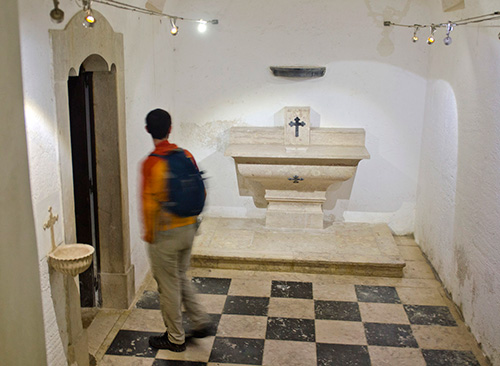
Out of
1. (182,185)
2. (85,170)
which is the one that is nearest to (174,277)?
(182,185)

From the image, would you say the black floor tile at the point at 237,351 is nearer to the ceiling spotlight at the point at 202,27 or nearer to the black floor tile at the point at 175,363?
the black floor tile at the point at 175,363

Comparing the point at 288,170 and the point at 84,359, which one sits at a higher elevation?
the point at 288,170

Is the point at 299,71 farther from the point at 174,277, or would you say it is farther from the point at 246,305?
the point at 174,277

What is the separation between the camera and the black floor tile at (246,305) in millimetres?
4219

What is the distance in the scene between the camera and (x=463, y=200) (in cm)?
426

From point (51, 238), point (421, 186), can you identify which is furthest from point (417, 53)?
point (51, 238)

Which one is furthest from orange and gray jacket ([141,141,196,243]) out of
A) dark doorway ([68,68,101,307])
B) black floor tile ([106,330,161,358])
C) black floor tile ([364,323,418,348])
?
black floor tile ([364,323,418,348])

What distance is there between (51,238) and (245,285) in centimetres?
211

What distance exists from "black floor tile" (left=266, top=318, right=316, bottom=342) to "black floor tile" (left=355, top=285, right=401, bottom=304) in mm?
661

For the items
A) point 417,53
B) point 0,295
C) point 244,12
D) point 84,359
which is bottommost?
point 84,359

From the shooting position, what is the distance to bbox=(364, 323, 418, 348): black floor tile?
12.4ft

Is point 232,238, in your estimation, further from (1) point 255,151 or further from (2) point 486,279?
(2) point 486,279

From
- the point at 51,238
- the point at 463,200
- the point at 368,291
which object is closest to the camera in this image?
the point at 51,238

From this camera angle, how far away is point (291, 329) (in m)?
3.96
